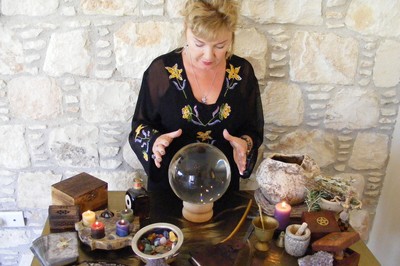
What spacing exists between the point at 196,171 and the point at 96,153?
26.1 inches

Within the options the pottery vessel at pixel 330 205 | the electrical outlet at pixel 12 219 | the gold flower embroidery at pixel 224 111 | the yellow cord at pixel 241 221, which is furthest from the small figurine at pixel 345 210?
the electrical outlet at pixel 12 219

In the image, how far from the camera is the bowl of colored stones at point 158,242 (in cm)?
96

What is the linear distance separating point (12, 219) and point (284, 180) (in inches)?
47.4

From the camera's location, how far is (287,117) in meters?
1.57

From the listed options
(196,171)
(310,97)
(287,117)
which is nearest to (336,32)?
(310,97)

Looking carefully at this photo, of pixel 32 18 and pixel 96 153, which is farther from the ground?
pixel 32 18

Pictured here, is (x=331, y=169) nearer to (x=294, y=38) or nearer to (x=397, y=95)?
(x=397, y=95)

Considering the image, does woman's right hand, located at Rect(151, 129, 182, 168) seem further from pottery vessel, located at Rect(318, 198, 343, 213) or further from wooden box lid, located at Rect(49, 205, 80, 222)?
pottery vessel, located at Rect(318, 198, 343, 213)

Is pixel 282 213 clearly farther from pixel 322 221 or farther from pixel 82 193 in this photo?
pixel 82 193

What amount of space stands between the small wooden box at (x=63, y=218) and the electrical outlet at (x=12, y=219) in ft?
2.10

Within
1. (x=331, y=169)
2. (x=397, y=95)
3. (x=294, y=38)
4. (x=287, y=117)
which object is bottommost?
(x=331, y=169)

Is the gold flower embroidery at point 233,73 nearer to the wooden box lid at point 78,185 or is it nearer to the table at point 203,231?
the table at point 203,231

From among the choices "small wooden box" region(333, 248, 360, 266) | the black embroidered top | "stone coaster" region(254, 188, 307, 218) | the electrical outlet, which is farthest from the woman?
the electrical outlet

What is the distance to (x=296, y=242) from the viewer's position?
1032mm
